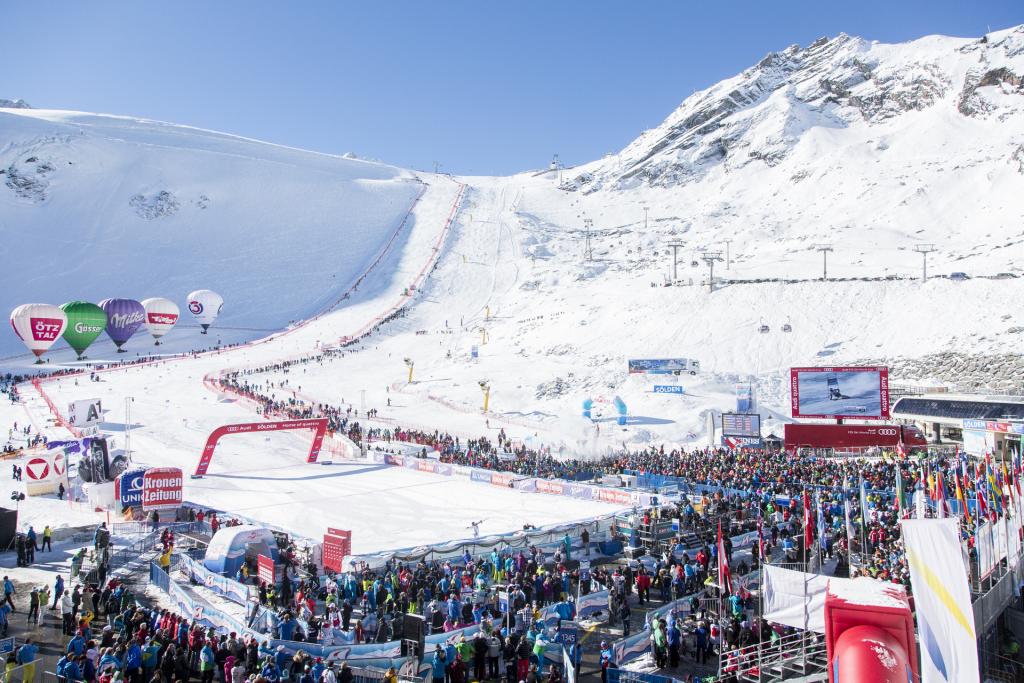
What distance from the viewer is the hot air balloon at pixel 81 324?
4775cm

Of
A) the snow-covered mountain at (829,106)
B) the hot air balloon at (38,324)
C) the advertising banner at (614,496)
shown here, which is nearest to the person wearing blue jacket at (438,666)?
the advertising banner at (614,496)

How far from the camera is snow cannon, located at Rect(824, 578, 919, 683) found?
15.1ft

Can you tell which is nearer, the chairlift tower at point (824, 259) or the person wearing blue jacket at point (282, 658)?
the person wearing blue jacket at point (282, 658)

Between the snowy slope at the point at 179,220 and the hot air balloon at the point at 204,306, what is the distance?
2564 mm

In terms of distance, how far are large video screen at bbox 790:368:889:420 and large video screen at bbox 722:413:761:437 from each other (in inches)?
96.5

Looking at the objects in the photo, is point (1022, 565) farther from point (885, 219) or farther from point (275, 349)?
point (885, 219)

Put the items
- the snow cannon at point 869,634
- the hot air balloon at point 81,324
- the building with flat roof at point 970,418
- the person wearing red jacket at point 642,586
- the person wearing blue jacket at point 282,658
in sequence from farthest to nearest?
the hot air balloon at point 81,324, the building with flat roof at point 970,418, the person wearing red jacket at point 642,586, the person wearing blue jacket at point 282,658, the snow cannon at point 869,634

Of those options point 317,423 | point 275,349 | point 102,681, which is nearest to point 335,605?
point 102,681

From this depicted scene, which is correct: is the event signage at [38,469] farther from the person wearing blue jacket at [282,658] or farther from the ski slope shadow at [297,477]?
the person wearing blue jacket at [282,658]

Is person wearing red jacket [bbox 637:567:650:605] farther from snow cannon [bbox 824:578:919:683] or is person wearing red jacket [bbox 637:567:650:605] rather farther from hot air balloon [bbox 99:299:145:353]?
hot air balloon [bbox 99:299:145:353]

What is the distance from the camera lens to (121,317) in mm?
52094

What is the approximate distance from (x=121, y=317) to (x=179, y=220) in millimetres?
60220

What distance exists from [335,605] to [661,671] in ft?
20.1

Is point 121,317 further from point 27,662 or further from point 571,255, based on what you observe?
point 571,255
